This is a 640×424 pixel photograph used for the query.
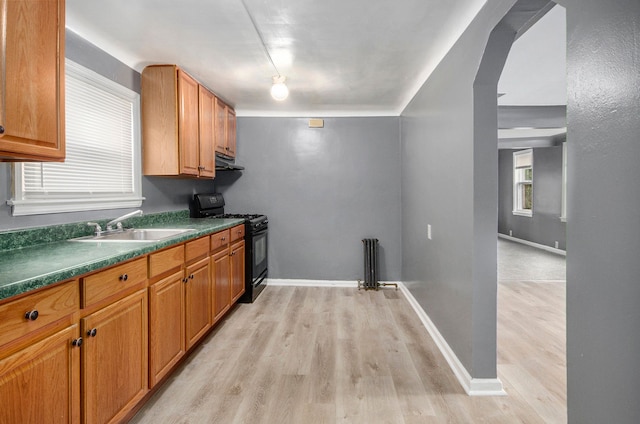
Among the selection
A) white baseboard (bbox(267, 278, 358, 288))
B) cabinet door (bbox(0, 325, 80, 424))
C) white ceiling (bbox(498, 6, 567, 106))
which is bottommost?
white baseboard (bbox(267, 278, 358, 288))

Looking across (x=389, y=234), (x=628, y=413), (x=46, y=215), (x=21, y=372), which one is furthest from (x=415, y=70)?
(x=21, y=372)

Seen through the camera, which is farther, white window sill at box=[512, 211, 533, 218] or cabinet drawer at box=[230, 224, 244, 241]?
white window sill at box=[512, 211, 533, 218]

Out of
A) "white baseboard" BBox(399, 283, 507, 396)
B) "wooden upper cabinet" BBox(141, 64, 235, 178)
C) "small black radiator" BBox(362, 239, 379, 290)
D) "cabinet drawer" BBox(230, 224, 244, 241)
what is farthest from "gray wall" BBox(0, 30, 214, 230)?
"white baseboard" BBox(399, 283, 507, 396)

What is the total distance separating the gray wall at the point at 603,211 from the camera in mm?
893

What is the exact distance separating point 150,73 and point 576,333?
3336 millimetres

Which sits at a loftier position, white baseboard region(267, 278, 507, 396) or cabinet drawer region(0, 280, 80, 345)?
cabinet drawer region(0, 280, 80, 345)

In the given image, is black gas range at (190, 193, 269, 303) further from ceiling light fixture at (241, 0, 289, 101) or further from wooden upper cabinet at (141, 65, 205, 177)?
ceiling light fixture at (241, 0, 289, 101)

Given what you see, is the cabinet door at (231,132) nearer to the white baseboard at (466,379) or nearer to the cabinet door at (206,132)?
the cabinet door at (206,132)

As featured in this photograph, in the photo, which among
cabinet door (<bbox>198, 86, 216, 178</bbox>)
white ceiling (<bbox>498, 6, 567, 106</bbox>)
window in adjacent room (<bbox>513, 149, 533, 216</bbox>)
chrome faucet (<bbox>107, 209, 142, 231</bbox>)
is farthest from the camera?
window in adjacent room (<bbox>513, 149, 533, 216</bbox>)

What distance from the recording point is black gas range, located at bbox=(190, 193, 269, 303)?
3.82 m

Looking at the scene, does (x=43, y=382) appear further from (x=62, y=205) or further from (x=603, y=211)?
(x=603, y=211)

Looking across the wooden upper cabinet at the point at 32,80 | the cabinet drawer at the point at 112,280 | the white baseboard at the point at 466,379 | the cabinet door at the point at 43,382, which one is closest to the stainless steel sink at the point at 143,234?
the cabinet drawer at the point at 112,280

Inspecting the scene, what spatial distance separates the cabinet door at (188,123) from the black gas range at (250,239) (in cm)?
80

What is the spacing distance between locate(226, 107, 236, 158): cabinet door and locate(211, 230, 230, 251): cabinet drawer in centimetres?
136
